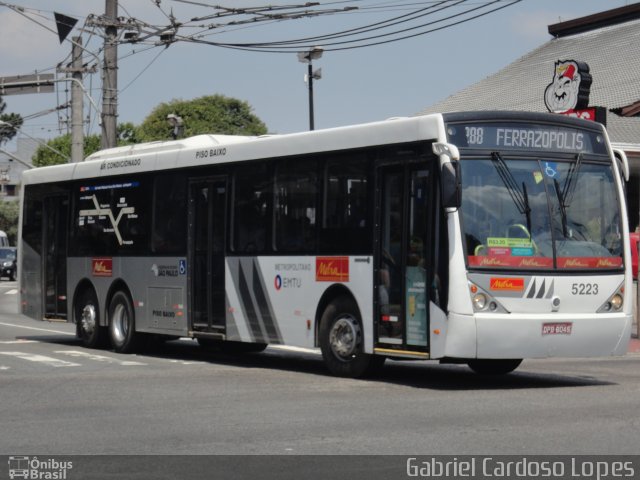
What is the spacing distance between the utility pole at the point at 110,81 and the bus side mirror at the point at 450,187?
1746 centimetres

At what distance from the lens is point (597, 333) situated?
47.3 ft

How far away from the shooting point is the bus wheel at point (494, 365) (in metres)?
16.1

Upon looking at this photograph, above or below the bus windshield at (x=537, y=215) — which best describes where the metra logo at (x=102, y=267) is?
below

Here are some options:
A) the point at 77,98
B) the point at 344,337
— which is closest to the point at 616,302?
the point at 344,337

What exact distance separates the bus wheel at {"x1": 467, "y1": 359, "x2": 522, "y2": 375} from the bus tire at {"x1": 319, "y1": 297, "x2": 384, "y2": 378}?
1.46 metres

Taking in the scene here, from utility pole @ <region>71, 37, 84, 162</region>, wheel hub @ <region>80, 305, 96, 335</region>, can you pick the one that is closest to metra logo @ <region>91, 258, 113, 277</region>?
wheel hub @ <region>80, 305, 96, 335</region>

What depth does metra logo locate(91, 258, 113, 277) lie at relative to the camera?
67.8 feet

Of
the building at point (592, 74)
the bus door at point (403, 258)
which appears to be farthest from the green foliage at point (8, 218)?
the bus door at point (403, 258)

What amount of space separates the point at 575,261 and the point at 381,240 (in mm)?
2213

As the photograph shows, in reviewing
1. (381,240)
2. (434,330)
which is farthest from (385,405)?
(381,240)

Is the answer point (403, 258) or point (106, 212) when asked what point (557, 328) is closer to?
point (403, 258)

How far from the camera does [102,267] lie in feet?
68.4

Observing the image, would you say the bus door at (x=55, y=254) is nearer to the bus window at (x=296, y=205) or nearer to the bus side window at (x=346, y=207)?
the bus window at (x=296, y=205)

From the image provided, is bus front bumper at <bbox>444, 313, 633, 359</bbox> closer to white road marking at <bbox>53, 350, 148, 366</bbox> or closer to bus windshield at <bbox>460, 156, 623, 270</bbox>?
bus windshield at <bbox>460, 156, 623, 270</bbox>
